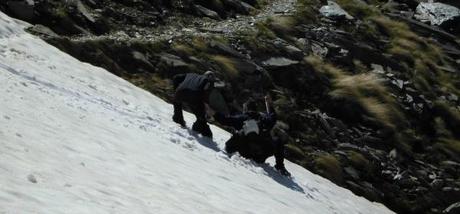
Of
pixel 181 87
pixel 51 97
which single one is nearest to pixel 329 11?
pixel 181 87

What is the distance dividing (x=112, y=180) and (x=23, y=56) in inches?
350

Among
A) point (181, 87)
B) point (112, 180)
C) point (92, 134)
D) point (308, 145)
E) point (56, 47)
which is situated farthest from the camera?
point (308, 145)

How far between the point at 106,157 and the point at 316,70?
18668 millimetres

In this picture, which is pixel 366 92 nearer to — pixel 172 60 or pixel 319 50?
pixel 319 50

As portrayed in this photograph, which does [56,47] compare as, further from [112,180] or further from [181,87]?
[112,180]

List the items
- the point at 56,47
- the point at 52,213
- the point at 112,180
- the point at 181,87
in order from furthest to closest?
the point at 56,47
the point at 181,87
the point at 112,180
the point at 52,213

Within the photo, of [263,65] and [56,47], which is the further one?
[263,65]

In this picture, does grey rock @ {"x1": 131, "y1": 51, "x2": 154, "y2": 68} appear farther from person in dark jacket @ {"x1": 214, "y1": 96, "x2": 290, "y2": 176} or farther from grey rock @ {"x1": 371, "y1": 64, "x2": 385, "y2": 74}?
grey rock @ {"x1": 371, "y1": 64, "x2": 385, "y2": 74}

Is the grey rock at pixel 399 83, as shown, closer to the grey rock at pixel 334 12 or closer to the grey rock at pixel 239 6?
the grey rock at pixel 334 12

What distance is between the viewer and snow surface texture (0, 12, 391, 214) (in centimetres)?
738

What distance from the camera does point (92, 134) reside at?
11.2m

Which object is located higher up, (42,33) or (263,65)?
(42,33)

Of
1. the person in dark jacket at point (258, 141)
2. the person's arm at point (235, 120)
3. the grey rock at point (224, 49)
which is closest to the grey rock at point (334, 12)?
the grey rock at point (224, 49)

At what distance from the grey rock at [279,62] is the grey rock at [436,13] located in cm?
1437
